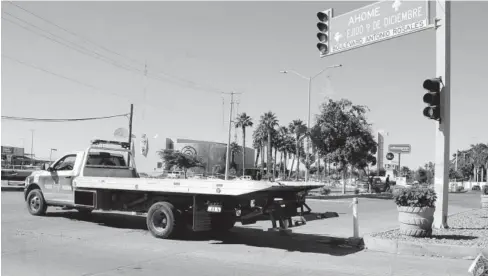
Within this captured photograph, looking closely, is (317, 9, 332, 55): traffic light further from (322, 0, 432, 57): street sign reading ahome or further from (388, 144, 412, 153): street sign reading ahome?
(388, 144, 412, 153): street sign reading ahome

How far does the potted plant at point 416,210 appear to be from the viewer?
9477 millimetres

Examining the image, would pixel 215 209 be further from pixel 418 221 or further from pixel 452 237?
pixel 452 237

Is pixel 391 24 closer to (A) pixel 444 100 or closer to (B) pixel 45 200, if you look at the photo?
(A) pixel 444 100

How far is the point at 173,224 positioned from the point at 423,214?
17.2ft

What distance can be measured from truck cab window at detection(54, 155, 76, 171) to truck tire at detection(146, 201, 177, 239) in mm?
4132

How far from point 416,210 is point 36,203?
10.8 meters

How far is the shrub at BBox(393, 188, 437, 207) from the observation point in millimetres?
9578

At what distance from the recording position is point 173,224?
993 cm

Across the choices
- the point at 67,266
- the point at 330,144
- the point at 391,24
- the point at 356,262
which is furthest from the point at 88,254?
the point at 330,144

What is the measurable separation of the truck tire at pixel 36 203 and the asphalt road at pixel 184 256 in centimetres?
192

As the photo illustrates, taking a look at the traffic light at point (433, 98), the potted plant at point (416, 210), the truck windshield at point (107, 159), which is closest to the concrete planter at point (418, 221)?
the potted plant at point (416, 210)

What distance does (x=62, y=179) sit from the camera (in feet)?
43.1

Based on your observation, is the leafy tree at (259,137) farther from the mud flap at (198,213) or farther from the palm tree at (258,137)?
the mud flap at (198,213)

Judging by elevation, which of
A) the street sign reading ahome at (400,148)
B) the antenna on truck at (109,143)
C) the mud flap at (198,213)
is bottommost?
the mud flap at (198,213)
